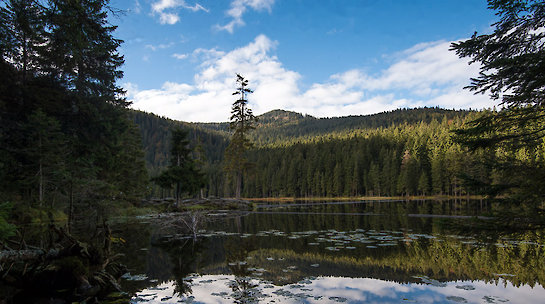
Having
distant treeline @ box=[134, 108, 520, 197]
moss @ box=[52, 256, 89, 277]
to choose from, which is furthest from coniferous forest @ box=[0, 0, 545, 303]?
distant treeline @ box=[134, 108, 520, 197]

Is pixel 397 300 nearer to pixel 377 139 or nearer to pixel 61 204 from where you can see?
pixel 61 204

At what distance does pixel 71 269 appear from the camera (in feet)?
25.1

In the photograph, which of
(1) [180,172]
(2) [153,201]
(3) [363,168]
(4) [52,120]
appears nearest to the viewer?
(4) [52,120]

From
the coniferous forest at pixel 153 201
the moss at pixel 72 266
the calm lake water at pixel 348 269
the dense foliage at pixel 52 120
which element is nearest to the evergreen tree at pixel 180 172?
the coniferous forest at pixel 153 201

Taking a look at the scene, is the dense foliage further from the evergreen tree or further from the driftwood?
the driftwood

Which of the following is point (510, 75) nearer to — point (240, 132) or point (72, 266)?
point (72, 266)

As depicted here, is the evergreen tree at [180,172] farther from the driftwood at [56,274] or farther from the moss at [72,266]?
the moss at [72,266]

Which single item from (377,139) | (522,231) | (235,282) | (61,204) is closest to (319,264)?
(235,282)

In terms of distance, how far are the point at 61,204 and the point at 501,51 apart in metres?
31.2

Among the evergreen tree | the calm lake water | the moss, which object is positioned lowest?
the calm lake water

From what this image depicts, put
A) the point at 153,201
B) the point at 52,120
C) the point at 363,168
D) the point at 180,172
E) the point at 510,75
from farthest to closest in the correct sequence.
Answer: the point at 363,168
the point at 153,201
the point at 180,172
the point at 52,120
the point at 510,75

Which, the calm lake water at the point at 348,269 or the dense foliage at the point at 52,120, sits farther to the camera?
the dense foliage at the point at 52,120

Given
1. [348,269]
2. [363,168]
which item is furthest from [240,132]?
[363,168]

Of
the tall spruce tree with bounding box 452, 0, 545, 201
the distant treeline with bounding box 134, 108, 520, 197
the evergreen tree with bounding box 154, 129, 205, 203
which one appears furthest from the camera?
the distant treeline with bounding box 134, 108, 520, 197
